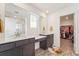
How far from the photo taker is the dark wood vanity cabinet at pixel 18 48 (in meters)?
1.99

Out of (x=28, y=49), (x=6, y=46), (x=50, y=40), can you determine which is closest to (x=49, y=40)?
(x=50, y=40)

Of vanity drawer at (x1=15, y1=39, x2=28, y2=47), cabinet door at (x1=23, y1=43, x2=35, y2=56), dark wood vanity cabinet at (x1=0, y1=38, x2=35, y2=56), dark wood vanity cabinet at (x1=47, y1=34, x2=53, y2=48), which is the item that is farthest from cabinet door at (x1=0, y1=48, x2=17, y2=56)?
dark wood vanity cabinet at (x1=47, y1=34, x2=53, y2=48)

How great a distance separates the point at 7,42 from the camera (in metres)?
2.03

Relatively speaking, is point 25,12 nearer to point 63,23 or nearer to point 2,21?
point 2,21

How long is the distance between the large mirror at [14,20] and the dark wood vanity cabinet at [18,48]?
1.70 ft

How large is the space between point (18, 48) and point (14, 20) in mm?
1047

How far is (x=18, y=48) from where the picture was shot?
7.84ft

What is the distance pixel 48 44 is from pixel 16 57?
2629mm

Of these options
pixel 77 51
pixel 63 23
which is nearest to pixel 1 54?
pixel 77 51

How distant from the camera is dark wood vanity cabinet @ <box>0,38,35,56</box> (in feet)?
6.52

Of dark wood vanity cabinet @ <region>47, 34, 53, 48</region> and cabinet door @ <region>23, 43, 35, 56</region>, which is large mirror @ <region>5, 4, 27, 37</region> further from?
dark wood vanity cabinet @ <region>47, 34, 53, 48</region>

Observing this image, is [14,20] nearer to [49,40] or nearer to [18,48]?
[18,48]

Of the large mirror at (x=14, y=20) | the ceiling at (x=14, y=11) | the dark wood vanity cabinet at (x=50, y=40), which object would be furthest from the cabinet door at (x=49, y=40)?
the ceiling at (x=14, y=11)

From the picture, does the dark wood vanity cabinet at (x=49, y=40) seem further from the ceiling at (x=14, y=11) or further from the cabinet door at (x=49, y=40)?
the ceiling at (x=14, y=11)
